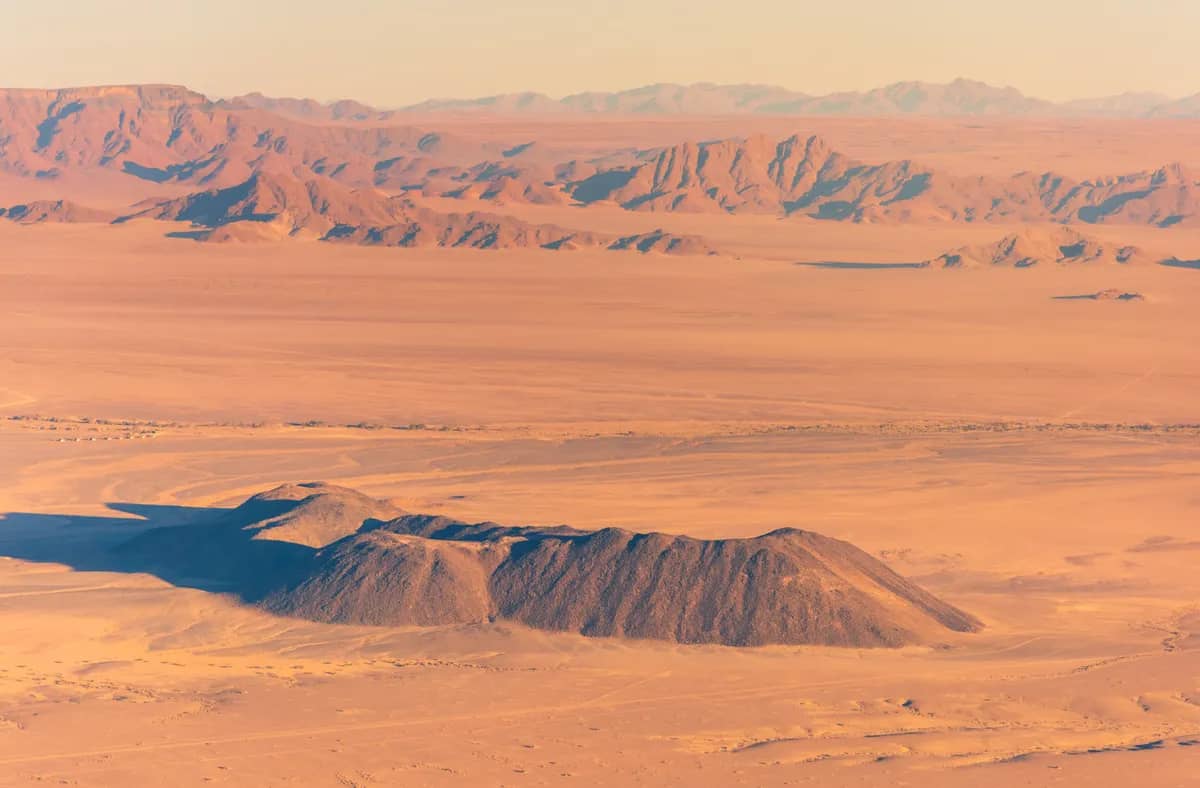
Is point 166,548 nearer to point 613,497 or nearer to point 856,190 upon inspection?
point 613,497

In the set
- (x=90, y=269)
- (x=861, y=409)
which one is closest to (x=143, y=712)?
(x=861, y=409)

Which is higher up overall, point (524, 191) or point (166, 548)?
point (524, 191)

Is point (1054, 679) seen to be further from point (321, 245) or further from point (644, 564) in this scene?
point (321, 245)

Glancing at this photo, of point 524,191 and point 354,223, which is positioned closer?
point 354,223

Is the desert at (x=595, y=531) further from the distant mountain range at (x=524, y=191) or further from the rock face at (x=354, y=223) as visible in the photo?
the distant mountain range at (x=524, y=191)

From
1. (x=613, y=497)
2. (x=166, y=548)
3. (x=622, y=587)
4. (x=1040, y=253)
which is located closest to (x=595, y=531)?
(x=622, y=587)

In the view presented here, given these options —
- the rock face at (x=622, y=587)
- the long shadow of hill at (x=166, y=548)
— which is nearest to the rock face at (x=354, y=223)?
the long shadow of hill at (x=166, y=548)
